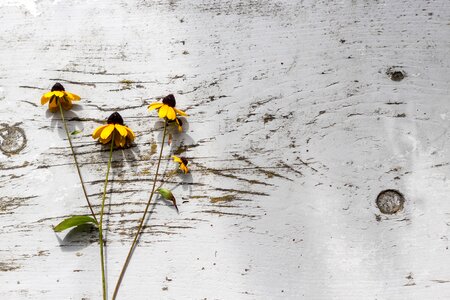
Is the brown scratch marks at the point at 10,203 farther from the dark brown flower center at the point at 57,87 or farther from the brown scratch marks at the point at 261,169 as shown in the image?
the brown scratch marks at the point at 261,169

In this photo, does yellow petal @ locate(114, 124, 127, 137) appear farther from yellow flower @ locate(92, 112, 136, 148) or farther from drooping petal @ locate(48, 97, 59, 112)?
drooping petal @ locate(48, 97, 59, 112)

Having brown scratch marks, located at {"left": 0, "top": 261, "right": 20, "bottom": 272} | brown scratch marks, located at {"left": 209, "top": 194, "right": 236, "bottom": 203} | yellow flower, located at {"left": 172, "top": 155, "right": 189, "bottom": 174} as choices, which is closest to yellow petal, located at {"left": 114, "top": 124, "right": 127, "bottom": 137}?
yellow flower, located at {"left": 172, "top": 155, "right": 189, "bottom": 174}

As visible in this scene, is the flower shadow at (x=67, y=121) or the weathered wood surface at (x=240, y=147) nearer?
the weathered wood surface at (x=240, y=147)

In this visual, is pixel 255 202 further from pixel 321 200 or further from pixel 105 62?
pixel 105 62

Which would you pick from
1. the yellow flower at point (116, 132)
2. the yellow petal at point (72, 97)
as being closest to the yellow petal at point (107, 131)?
the yellow flower at point (116, 132)

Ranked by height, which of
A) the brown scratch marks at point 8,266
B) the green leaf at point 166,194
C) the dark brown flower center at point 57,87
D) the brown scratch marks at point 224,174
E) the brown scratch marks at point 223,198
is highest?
the dark brown flower center at point 57,87

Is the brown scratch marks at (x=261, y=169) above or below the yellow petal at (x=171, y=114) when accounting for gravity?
below
